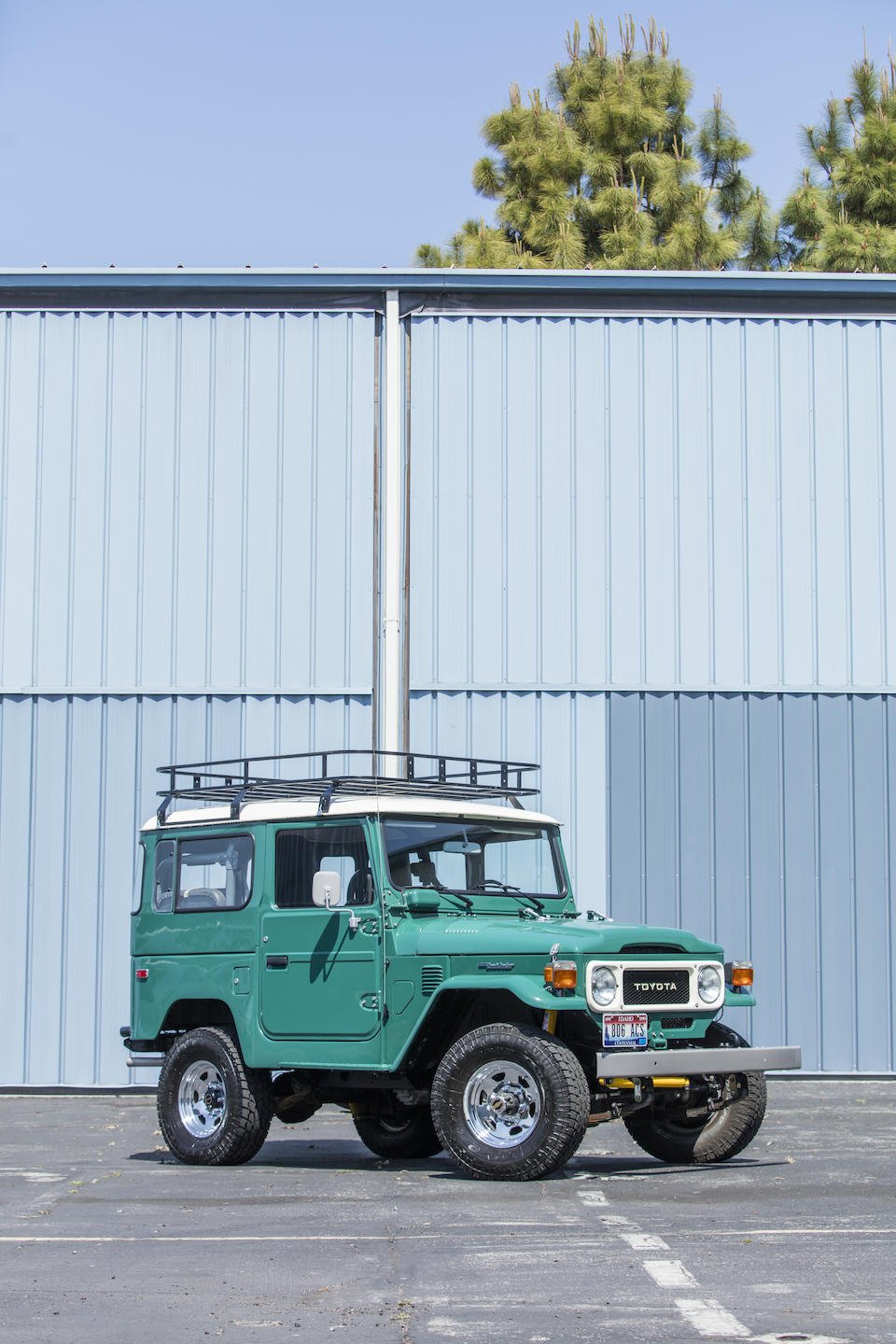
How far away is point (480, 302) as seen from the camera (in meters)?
19.2

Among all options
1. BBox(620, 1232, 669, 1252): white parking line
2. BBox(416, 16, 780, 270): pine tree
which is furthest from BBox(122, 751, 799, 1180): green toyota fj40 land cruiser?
BBox(416, 16, 780, 270): pine tree

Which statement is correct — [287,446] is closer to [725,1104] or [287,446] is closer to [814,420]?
[814,420]

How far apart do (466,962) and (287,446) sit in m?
9.43

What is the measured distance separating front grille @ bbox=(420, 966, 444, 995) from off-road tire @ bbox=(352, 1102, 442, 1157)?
1305 mm

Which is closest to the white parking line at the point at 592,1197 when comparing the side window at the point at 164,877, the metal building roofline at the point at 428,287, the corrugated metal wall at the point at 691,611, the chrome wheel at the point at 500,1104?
the chrome wheel at the point at 500,1104

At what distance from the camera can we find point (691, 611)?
61.2 ft

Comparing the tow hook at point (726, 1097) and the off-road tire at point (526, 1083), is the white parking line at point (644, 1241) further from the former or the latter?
the tow hook at point (726, 1097)

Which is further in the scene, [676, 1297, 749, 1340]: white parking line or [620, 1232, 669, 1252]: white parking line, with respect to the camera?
[620, 1232, 669, 1252]: white parking line

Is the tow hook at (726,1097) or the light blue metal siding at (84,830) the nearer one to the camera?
the tow hook at (726,1097)

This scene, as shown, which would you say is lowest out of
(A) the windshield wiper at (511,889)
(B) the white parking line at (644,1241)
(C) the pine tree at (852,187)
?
(B) the white parking line at (644,1241)

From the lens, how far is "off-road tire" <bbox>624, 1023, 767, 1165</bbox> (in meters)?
10.9

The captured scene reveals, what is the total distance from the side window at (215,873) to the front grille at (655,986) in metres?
2.68

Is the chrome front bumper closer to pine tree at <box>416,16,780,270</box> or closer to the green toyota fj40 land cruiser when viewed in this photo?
the green toyota fj40 land cruiser

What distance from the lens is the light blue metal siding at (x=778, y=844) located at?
17938 millimetres
